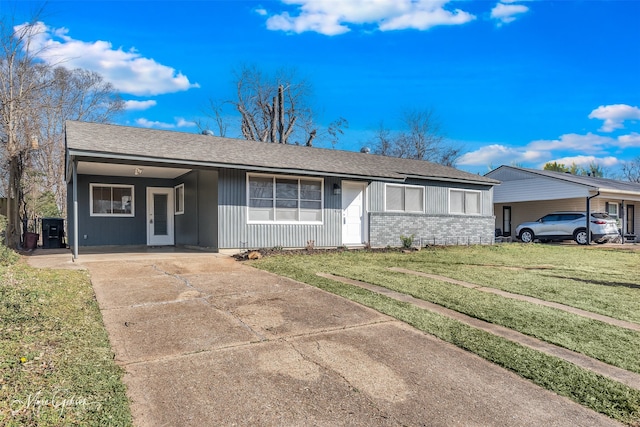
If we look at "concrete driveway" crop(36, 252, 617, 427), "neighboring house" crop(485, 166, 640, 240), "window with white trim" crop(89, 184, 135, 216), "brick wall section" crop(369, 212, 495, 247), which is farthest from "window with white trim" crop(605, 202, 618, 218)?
"window with white trim" crop(89, 184, 135, 216)

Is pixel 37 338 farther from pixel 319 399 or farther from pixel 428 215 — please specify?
pixel 428 215

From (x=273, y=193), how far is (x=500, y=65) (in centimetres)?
1276

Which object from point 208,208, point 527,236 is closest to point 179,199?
point 208,208

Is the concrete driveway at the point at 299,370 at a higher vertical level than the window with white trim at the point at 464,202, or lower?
lower

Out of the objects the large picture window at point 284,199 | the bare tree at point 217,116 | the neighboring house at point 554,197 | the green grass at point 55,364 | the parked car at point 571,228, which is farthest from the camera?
the bare tree at point 217,116

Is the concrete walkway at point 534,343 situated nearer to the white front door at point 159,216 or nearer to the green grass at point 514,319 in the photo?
the green grass at point 514,319

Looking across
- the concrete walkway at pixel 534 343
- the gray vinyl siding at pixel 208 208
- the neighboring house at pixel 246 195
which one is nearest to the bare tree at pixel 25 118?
the neighboring house at pixel 246 195

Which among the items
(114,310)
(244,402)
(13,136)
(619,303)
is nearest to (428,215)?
(619,303)

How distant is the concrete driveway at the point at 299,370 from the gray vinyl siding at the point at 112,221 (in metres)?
9.09

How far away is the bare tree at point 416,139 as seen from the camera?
118ft

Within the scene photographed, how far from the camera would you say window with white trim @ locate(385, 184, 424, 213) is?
568 inches

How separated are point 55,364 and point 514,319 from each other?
486cm

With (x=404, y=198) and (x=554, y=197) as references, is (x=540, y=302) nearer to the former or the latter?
(x=404, y=198)

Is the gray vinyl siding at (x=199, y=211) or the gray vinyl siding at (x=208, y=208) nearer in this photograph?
the gray vinyl siding at (x=208, y=208)
